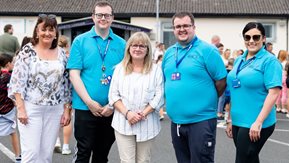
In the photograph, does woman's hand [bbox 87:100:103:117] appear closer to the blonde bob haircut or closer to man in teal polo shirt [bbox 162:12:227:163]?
the blonde bob haircut

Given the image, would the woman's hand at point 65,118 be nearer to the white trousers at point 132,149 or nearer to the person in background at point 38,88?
the person in background at point 38,88

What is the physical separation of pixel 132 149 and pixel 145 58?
96cm

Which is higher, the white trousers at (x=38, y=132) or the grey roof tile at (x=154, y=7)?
the grey roof tile at (x=154, y=7)

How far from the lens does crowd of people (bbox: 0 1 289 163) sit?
4453 millimetres

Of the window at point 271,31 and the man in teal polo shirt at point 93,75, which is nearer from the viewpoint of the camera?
the man in teal polo shirt at point 93,75

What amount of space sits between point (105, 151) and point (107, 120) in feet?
1.32

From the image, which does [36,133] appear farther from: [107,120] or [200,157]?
[200,157]

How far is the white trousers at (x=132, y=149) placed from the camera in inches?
191

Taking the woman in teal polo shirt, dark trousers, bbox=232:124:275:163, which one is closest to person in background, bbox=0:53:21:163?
the woman in teal polo shirt

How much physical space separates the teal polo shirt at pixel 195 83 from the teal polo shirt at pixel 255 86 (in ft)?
0.81

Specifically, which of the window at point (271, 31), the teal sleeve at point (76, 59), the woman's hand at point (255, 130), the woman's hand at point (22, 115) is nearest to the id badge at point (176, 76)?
the woman's hand at point (255, 130)

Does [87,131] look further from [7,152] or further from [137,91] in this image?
[7,152]

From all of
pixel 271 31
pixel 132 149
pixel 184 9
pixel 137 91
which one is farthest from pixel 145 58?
pixel 271 31

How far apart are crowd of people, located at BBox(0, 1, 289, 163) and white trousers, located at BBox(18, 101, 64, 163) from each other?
1cm
